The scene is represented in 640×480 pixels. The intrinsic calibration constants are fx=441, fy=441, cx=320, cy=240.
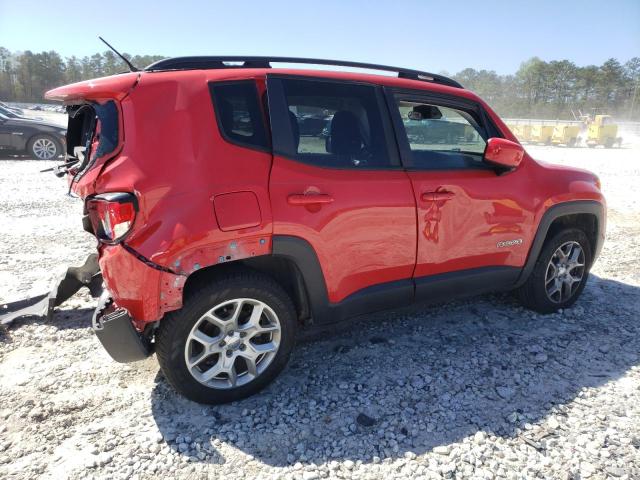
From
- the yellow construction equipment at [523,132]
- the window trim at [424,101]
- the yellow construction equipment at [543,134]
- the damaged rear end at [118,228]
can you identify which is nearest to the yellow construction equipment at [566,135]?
the yellow construction equipment at [543,134]

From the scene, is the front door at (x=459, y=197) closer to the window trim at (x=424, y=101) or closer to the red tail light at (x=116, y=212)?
the window trim at (x=424, y=101)

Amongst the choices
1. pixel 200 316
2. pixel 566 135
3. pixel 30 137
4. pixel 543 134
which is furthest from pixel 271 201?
pixel 543 134

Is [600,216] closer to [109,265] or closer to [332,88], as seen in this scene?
[332,88]

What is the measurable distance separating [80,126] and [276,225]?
168 centimetres

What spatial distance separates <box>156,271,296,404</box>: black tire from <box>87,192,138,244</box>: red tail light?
1.60 feet

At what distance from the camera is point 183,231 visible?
2229 millimetres

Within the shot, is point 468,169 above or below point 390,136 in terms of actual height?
below

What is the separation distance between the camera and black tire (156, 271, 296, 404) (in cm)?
239

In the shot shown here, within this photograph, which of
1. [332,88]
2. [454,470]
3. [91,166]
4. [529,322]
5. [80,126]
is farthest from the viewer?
[529,322]

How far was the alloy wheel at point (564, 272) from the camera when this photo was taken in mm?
3818

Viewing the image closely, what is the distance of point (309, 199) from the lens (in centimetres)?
254

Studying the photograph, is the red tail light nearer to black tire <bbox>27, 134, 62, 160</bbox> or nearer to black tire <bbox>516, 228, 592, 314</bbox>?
black tire <bbox>516, 228, 592, 314</bbox>

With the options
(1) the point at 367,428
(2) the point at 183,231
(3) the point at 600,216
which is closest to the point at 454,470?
(1) the point at 367,428

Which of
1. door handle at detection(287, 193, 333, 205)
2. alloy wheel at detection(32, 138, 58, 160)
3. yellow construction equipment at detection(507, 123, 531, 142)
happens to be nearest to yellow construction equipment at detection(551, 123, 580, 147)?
yellow construction equipment at detection(507, 123, 531, 142)
